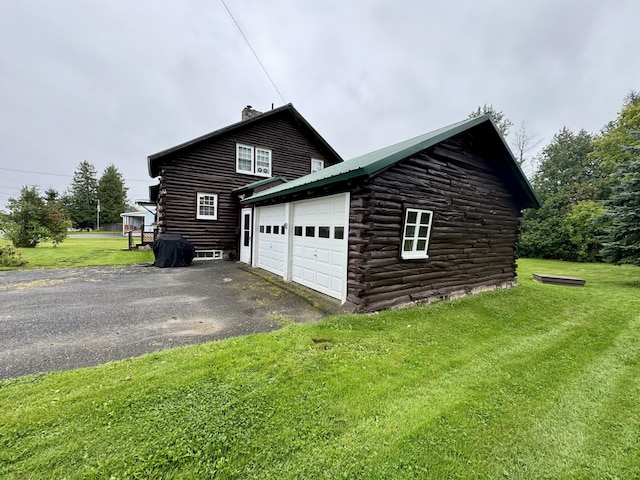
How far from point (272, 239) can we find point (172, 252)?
472 centimetres

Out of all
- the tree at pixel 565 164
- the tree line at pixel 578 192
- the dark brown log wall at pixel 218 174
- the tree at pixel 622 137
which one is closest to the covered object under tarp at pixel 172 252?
the dark brown log wall at pixel 218 174

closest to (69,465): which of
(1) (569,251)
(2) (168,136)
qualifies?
(1) (569,251)

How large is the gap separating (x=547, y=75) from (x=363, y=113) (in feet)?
38.9

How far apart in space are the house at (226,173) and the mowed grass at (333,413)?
8771 mm

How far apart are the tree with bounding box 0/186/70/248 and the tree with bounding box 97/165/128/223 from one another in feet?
130

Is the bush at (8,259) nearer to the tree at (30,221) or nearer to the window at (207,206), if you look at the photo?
the tree at (30,221)

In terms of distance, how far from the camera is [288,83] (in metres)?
13.1

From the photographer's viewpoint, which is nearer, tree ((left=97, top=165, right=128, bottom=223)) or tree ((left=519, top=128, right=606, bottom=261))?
tree ((left=519, top=128, right=606, bottom=261))

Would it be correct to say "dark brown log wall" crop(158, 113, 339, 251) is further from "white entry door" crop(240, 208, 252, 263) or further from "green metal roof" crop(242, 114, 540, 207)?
"green metal roof" crop(242, 114, 540, 207)

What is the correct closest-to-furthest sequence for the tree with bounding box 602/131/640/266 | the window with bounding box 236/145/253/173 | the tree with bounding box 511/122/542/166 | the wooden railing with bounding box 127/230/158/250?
the tree with bounding box 602/131/640/266 < the window with bounding box 236/145/253/173 < the wooden railing with bounding box 127/230/158/250 < the tree with bounding box 511/122/542/166

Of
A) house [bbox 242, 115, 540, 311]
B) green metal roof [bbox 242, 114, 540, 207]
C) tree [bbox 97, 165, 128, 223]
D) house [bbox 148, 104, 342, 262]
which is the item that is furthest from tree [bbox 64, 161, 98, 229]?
green metal roof [bbox 242, 114, 540, 207]

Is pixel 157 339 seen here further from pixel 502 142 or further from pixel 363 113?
pixel 363 113

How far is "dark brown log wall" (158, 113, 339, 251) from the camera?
12609 mm

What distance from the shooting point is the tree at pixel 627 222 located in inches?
403
